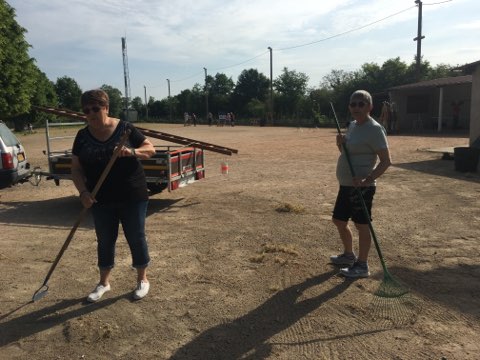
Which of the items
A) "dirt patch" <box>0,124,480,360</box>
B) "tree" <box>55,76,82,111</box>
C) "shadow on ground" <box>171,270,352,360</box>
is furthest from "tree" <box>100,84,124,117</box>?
"shadow on ground" <box>171,270,352,360</box>

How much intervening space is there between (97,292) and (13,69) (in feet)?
64.1

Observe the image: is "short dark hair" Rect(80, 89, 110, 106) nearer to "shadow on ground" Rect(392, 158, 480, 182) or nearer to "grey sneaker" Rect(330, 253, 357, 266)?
"grey sneaker" Rect(330, 253, 357, 266)

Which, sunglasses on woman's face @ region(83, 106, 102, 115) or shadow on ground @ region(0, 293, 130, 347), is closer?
shadow on ground @ region(0, 293, 130, 347)

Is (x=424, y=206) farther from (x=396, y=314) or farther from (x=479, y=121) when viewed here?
(x=479, y=121)

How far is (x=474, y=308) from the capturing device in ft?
11.4

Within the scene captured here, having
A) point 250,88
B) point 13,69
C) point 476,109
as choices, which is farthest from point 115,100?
point 476,109

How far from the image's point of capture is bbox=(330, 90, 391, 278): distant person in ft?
12.4

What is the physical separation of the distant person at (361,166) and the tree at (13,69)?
17.4 metres

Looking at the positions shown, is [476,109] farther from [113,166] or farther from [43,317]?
[43,317]

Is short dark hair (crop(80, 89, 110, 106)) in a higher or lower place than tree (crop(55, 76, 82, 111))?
lower

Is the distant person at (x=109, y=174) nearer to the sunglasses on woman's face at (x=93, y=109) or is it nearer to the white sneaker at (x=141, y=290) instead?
the sunglasses on woman's face at (x=93, y=109)

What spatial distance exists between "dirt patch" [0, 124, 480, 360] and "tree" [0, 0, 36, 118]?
47.1 feet

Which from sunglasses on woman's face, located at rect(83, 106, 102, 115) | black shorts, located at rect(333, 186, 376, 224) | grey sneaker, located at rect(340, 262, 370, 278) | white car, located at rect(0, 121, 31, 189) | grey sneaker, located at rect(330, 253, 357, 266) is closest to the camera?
sunglasses on woman's face, located at rect(83, 106, 102, 115)

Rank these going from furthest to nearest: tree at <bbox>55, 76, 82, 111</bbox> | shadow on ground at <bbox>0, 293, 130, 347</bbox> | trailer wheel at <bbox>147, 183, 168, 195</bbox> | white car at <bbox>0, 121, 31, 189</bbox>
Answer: tree at <bbox>55, 76, 82, 111</bbox>
white car at <bbox>0, 121, 31, 189</bbox>
trailer wheel at <bbox>147, 183, 168, 195</bbox>
shadow on ground at <bbox>0, 293, 130, 347</bbox>
